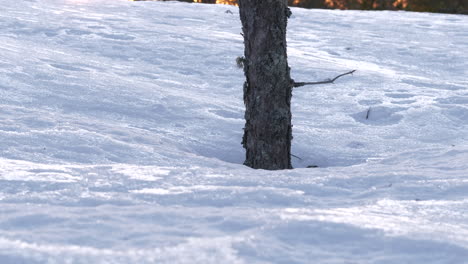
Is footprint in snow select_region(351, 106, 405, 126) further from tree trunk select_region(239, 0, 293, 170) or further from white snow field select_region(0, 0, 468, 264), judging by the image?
tree trunk select_region(239, 0, 293, 170)

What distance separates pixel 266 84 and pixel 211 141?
90 centimetres

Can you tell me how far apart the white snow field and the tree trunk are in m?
0.43

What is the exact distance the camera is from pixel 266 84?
5699 millimetres

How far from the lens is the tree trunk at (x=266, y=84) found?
5.55 meters

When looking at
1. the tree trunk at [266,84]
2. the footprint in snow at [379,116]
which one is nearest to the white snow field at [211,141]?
the footprint in snow at [379,116]

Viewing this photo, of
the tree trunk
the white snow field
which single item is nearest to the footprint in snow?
the white snow field

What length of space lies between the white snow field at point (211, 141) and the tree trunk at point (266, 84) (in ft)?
1.40

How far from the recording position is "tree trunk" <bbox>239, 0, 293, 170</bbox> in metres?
5.55

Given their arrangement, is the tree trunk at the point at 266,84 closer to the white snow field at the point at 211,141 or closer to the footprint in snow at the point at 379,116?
the white snow field at the point at 211,141

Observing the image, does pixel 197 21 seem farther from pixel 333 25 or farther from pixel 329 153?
pixel 329 153

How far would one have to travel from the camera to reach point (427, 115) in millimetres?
7574

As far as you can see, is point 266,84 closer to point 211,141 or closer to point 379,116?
point 211,141

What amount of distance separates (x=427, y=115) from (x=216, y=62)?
10.5 ft

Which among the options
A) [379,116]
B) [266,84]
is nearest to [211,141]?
[266,84]
